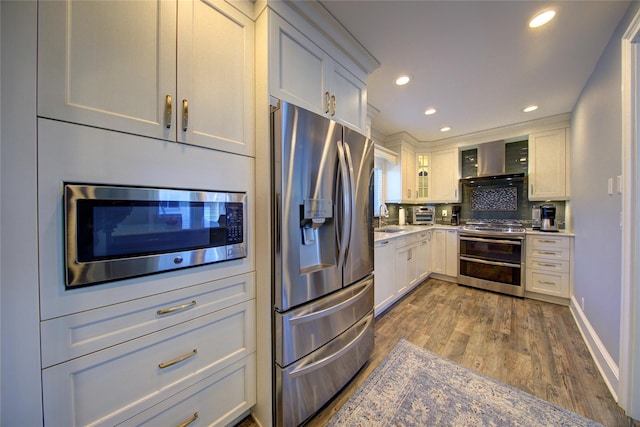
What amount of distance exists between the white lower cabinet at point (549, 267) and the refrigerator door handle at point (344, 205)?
3176 mm

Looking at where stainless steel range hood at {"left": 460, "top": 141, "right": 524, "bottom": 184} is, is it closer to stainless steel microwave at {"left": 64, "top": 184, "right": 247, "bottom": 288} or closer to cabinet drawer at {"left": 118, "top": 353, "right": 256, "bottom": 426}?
stainless steel microwave at {"left": 64, "top": 184, "right": 247, "bottom": 288}

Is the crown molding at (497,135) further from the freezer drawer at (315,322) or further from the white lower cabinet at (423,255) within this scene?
the freezer drawer at (315,322)

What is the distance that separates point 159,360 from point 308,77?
1681mm

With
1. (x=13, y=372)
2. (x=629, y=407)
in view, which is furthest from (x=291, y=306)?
(x=629, y=407)

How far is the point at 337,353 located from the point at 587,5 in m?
2.77

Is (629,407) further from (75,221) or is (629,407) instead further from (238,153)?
(75,221)

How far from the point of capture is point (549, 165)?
10.2ft

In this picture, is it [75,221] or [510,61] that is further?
[510,61]

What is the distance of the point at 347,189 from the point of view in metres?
1.40

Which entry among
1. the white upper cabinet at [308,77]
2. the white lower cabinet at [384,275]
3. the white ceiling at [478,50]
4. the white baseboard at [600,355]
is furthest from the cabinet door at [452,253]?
the white upper cabinet at [308,77]

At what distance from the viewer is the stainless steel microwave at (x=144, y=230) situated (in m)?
0.75

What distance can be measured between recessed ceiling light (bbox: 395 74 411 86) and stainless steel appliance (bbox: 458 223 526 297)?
248cm

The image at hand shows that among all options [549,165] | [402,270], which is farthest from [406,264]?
[549,165]

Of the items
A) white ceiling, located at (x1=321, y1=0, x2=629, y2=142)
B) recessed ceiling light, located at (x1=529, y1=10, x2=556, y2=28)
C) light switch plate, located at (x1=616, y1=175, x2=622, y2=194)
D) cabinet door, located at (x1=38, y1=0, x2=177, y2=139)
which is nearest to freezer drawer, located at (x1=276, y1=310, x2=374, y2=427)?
cabinet door, located at (x1=38, y1=0, x2=177, y2=139)
